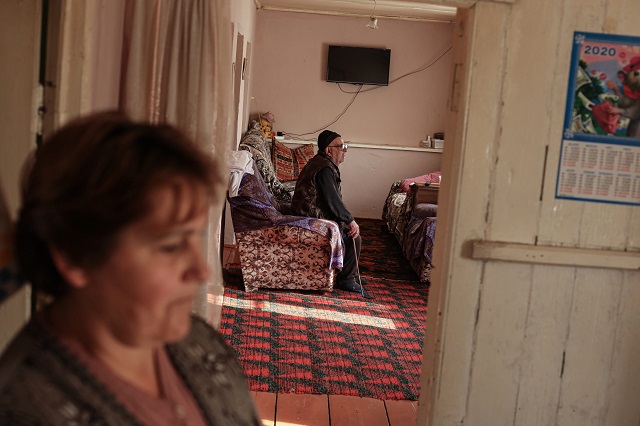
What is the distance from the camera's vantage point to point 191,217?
1.08 m

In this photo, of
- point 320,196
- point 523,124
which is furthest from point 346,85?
point 523,124

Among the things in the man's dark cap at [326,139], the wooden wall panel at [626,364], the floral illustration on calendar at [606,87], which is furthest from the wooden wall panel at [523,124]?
the man's dark cap at [326,139]

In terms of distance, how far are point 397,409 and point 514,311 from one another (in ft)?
3.79

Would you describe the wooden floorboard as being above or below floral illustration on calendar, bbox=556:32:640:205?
below

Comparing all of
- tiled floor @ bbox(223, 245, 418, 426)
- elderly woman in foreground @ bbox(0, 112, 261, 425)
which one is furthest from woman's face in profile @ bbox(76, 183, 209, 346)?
tiled floor @ bbox(223, 245, 418, 426)

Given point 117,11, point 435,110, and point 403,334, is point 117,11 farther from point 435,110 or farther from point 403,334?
point 435,110

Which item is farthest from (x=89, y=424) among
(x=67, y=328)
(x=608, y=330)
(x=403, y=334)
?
(x=403, y=334)

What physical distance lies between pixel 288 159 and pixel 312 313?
4352 millimetres

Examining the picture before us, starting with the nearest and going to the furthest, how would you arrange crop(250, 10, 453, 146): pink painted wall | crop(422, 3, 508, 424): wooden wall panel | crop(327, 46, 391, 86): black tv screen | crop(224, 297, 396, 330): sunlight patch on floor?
crop(422, 3, 508, 424): wooden wall panel
crop(224, 297, 396, 330): sunlight patch on floor
crop(327, 46, 391, 86): black tv screen
crop(250, 10, 453, 146): pink painted wall

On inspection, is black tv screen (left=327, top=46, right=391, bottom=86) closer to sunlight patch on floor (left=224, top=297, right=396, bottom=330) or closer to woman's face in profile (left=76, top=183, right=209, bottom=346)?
sunlight patch on floor (left=224, top=297, right=396, bottom=330)

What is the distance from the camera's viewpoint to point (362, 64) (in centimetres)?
1018

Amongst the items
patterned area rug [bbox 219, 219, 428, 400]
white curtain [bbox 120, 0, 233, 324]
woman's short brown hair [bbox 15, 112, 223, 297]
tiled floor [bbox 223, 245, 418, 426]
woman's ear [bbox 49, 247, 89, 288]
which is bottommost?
tiled floor [bbox 223, 245, 418, 426]

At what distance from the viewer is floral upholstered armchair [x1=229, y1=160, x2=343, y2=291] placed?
19.0 feet

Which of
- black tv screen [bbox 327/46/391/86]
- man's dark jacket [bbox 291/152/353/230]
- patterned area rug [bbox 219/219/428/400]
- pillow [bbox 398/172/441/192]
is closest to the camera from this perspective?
patterned area rug [bbox 219/219/428/400]
